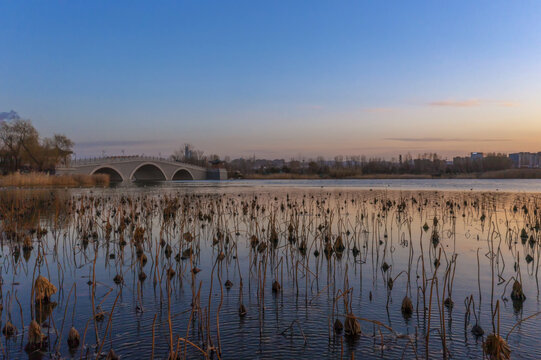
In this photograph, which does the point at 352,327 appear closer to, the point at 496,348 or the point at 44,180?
the point at 496,348

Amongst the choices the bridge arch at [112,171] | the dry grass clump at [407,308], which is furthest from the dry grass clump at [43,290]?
the bridge arch at [112,171]

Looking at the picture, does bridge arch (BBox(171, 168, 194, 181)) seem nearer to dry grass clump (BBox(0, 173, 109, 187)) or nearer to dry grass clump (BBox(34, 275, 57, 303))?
dry grass clump (BBox(0, 173, 109, 187))

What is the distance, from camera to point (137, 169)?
98.5m

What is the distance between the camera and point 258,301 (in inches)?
295

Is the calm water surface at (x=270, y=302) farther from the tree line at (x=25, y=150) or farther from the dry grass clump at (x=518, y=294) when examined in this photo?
the tree line at (x=25, y=150)

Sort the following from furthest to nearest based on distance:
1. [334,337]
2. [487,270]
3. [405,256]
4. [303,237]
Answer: [303,237], [405,256], [487,270], [334,337]

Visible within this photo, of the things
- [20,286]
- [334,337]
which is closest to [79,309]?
[20,286]

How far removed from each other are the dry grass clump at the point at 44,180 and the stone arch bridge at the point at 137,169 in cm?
1082

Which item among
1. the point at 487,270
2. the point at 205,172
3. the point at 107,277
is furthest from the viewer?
the point at 205,172

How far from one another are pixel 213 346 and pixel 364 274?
16.2 ft

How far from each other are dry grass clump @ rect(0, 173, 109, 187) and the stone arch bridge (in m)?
10.8

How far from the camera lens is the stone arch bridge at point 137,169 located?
75.8 metres

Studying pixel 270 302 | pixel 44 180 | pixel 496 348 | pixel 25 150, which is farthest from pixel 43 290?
pixel 25 150

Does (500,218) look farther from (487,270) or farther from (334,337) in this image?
(334,337)
